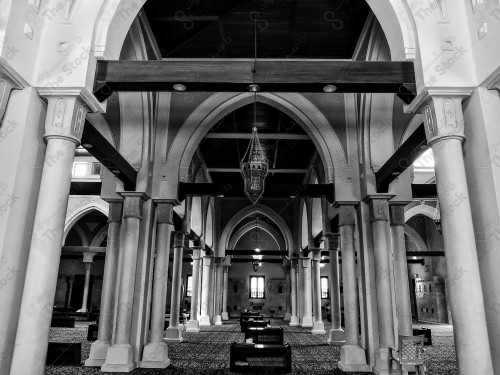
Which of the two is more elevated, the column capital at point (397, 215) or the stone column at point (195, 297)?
the column capital at point (397, 215)

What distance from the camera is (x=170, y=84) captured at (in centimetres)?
548

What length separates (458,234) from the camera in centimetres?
441

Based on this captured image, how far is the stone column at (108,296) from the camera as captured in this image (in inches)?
315

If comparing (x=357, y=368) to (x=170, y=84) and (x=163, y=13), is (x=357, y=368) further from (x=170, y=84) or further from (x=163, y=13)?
(x=163, y=13)

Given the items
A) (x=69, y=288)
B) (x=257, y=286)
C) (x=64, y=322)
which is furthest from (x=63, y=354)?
(x=257, y=286)

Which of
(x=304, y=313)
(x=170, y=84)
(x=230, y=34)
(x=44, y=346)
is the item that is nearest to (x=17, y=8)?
(x=170, y=84)

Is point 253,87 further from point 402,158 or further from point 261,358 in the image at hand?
point 261,358

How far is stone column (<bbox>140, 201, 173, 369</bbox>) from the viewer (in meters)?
8.07

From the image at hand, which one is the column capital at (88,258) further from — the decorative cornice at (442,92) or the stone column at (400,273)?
the decorative cornice at (442,92)

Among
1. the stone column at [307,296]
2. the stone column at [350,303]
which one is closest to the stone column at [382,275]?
the stone column at [350,303]

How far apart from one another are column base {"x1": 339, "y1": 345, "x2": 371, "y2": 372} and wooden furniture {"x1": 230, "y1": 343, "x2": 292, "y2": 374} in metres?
1.18

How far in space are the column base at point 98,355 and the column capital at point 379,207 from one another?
5.82m

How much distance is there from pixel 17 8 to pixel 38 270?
2848mm

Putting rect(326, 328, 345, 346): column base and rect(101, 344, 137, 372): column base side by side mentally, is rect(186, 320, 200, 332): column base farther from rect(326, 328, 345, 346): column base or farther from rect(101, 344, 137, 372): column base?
rect(101, 344, 137, 372): column base
